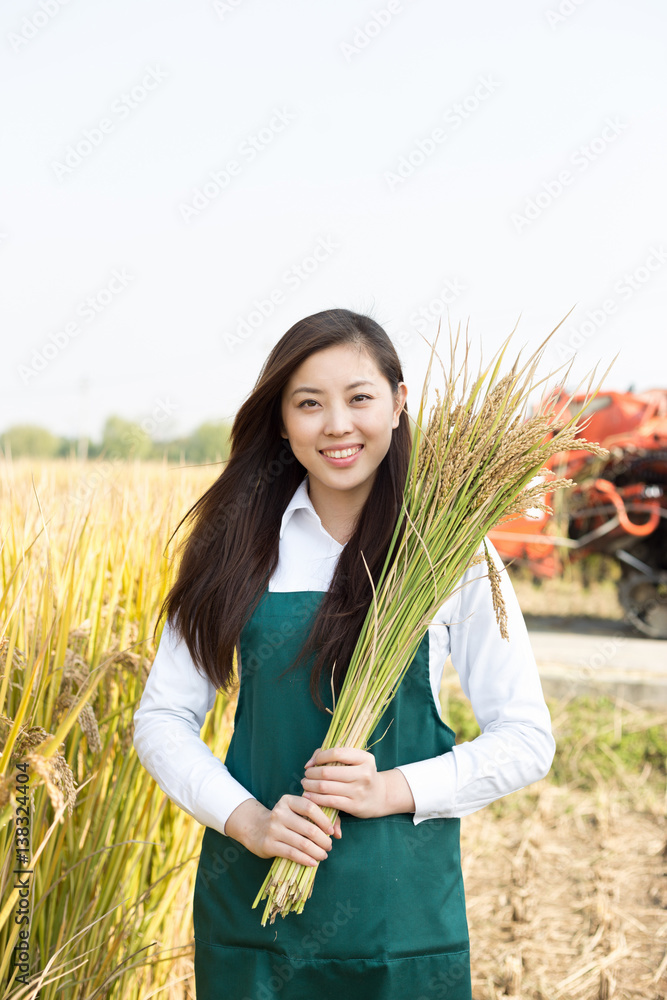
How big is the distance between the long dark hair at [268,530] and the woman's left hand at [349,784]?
150 millimetres

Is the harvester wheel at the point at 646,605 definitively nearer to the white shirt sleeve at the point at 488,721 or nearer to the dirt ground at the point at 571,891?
the dirt ground at the point at 571,891

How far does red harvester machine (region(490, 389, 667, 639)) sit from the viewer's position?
5879 millimetres

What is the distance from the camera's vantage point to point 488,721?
128 cm

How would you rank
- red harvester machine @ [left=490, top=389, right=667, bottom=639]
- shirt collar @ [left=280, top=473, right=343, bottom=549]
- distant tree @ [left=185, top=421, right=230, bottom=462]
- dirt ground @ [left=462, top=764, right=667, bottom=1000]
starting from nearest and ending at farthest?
shirt collar @ [left=280, top=473, right=343, bottom=549], dirt ground @ [left=462, top=764, right=667, bottom=1000], distant tree @ [left=185, top=421, right=230, bottom=462], red harvester machine @ [left=490, top=389, right=667, bottom=639]

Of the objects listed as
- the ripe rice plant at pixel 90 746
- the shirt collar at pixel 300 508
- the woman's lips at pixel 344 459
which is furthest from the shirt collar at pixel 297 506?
the ripe rice plant at pixel 90 746

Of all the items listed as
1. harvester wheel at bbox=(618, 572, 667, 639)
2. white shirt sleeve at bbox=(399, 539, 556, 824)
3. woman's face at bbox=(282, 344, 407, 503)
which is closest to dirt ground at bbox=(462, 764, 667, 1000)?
white shirt sleeve at bbox=(399, 539, 556, 824)

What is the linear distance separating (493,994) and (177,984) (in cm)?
97

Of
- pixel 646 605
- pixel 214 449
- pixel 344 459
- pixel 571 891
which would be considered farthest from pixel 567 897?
pixel 646 605

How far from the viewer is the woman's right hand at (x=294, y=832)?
1.11m

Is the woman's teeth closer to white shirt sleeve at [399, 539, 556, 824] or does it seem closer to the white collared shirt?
the white collared shirt

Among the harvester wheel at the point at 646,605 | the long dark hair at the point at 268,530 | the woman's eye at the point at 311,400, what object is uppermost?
the woman's eye at the point at 311,400

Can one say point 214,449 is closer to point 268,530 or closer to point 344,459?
point 268,530

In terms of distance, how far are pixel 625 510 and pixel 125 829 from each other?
4.85m

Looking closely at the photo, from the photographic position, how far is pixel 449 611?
4.29ft
